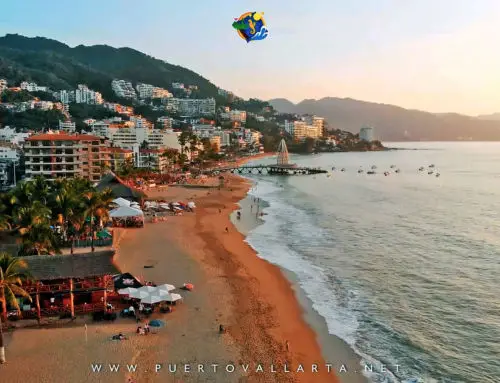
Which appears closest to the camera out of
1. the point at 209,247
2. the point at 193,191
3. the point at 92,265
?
the point at 92,265

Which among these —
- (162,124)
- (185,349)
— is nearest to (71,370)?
(185,349)

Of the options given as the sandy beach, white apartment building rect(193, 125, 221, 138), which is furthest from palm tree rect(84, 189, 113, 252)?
white apartment building rect(193, 125, 221, 138)

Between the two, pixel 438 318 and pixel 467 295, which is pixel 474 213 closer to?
pixel 467 295

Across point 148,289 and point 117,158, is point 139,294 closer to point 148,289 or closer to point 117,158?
point 148,289

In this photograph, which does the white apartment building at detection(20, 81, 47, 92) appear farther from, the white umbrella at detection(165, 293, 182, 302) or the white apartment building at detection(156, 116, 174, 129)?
the white umbrella at detection(165, 293, 182, 302)

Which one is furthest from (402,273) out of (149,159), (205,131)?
(205,131)

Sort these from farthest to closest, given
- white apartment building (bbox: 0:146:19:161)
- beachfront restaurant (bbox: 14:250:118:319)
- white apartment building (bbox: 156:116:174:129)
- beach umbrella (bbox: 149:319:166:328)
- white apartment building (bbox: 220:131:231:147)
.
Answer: white apartment building (bbox: 156:116:174:129) < white apartment building (bbox: 220:131:231:147) < white apartment building (bbox: 0:146:19:161) < beach umbrella (bbox: 149:319:166:328) < beachfront restaurant (bbox: 14:250:118:319)

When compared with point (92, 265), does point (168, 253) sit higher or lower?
lower
